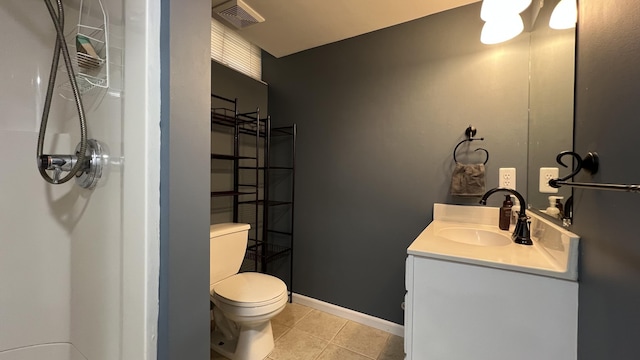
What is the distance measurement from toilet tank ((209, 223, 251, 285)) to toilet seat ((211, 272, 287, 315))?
2.3 inches

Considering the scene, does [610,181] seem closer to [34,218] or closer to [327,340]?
[327,340]

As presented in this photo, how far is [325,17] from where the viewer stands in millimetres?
1747

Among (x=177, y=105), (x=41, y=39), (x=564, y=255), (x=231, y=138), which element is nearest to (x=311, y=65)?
(x=231, y=138)

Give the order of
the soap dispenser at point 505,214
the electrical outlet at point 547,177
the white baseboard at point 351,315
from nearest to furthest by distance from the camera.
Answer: the electrical outlet at point 547,177, the soap dispenser at point 505,214, the white baseboard at point 351,315

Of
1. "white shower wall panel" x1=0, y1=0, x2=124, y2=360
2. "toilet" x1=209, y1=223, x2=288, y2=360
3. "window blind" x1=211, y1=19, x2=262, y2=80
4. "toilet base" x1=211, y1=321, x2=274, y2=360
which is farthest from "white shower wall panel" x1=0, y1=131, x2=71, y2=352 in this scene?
"window blind" x1=211, y1=19, x2=262, y2=80

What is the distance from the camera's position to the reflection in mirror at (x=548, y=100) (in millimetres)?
995

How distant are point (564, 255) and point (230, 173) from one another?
1983 millimetres

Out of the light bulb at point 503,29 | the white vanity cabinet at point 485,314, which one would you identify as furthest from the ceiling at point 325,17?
the white vanity cabinet at point 485,314

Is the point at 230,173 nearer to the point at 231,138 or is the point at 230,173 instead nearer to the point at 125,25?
the point at 231,138

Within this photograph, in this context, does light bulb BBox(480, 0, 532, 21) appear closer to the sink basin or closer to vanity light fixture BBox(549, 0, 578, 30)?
vanity light fixture BBox(549, 0, 578, 30)

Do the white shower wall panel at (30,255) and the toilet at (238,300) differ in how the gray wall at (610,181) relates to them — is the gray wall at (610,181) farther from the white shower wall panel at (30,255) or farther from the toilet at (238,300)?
the white shower wall panel at (30,255)

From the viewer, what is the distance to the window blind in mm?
1986

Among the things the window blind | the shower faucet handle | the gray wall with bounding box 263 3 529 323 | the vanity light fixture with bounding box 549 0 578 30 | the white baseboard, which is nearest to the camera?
the shower faucet handle

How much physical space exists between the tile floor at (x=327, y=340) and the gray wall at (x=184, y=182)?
1132 mm
